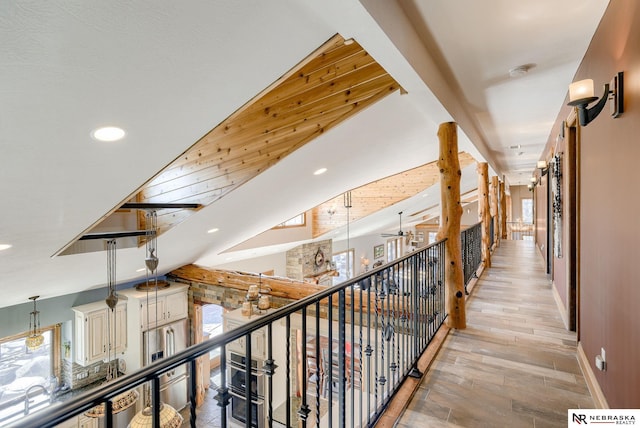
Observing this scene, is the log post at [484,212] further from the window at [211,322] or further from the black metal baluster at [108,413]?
the black metal baluster at [108,413]

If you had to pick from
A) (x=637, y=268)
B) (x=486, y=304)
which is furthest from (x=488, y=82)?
(x=486, y=304)

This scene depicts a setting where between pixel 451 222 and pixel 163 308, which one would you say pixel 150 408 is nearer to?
pixel 163 308

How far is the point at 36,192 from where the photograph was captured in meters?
2.41

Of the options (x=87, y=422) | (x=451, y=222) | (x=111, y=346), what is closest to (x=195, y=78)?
(x=451, y=222)

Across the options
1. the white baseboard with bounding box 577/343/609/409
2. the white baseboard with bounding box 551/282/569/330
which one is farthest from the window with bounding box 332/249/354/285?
the white baseboard with bounding box 577/343/609/409

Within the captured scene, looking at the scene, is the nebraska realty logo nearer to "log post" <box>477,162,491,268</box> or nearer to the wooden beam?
the wooden beam

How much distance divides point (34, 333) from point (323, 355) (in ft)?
15.0

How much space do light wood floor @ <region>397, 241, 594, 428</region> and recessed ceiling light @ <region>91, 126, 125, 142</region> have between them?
8.22ft

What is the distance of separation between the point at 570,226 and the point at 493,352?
1.55 metres

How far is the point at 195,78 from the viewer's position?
6.35 ft

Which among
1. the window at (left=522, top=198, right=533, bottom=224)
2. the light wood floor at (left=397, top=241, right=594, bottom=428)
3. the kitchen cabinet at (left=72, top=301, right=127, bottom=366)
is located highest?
the window at (left=522, top=198, right=533, bottom=224)

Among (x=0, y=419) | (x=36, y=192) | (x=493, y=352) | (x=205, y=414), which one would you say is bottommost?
(x=205, y=414)

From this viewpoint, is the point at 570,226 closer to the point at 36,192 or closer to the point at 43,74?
the point at 43,74

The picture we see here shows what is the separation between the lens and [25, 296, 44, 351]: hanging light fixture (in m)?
5.02
